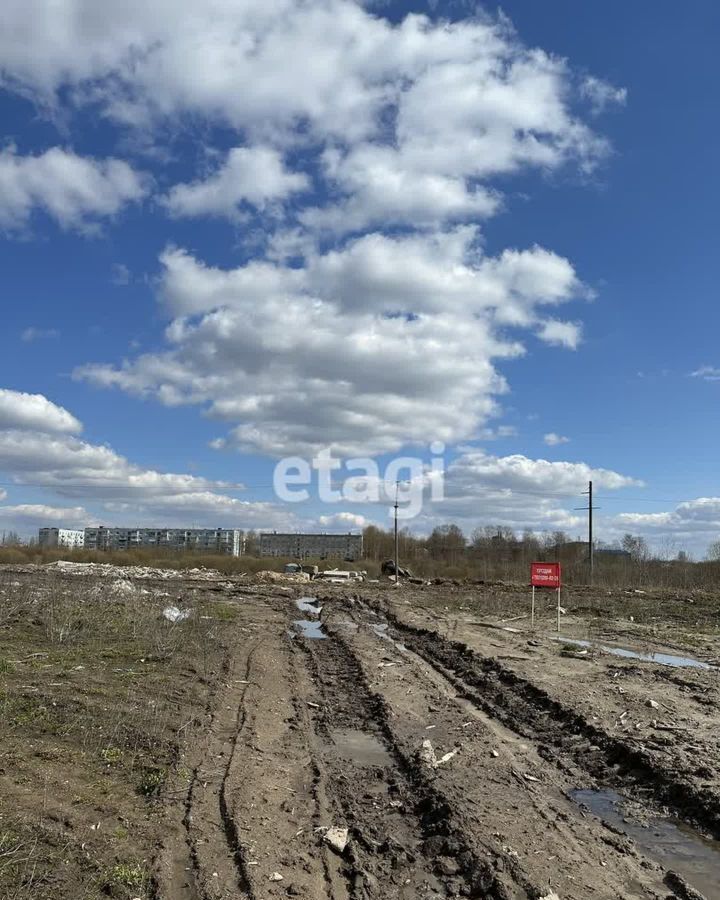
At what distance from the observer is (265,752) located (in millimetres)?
7992

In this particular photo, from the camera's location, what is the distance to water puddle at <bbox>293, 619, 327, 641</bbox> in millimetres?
19453

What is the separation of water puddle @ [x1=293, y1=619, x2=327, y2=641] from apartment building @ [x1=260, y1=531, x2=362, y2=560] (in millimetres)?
73932

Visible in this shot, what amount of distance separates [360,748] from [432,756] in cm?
98

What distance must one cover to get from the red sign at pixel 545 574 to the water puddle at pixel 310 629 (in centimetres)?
612

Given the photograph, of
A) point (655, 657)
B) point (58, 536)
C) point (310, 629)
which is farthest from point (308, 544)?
point (655, 657)

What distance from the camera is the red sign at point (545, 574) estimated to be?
2078cm

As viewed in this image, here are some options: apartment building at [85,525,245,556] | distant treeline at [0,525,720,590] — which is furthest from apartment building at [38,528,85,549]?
distant treeline at [0,525,720,590]

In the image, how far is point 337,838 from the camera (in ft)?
18.2

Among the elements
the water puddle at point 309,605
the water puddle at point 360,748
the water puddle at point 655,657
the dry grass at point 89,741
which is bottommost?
the water puddle at point 309,605

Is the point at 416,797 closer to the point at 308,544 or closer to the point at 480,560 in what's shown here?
the point at 480,560

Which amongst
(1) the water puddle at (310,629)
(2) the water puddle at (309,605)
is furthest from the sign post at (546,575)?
(2) the water puddle at (309,605)

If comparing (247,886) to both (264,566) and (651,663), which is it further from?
(264,566)

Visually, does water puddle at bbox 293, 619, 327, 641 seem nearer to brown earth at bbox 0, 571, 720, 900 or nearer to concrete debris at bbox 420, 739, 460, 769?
brown earth at bbox 0, 571, 720, 900

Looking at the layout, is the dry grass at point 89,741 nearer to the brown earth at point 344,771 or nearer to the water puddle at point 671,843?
the brown earth at point 344,771
